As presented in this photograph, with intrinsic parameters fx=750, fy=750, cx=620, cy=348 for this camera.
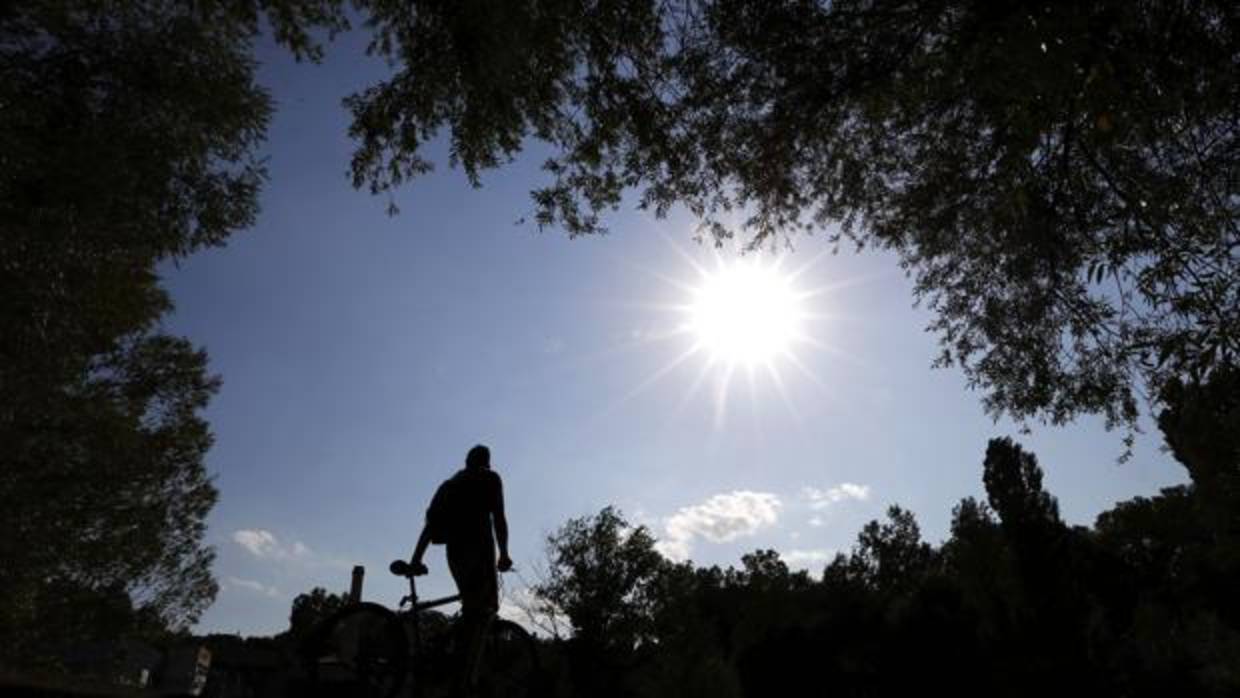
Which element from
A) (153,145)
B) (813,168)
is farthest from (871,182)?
(153,145)

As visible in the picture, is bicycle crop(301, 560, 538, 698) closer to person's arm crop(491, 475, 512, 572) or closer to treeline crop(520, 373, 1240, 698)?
person's arm crop(491, 475, 512, 572)

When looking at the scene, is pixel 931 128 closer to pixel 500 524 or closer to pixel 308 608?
pixel 500 524

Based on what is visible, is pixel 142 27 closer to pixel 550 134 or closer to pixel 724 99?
pixel 550 134

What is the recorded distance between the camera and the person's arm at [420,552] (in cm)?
657

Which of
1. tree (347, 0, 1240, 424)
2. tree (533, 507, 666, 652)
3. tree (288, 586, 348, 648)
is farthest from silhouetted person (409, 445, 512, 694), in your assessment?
tree (288, 586, 348, 648)

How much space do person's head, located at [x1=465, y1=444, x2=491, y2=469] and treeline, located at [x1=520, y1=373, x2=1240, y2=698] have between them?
2720 centimetres

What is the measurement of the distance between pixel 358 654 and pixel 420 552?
3.11 ft

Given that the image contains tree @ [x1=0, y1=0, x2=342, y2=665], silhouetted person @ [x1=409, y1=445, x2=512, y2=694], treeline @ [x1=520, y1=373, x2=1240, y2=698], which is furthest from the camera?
treeline @ [x1=520, y1=373, x2=1240, y2=698]

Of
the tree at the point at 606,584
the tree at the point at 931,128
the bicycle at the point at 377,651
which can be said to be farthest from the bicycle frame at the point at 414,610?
the tree at the point at 606,584

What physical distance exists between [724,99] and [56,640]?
21745mm

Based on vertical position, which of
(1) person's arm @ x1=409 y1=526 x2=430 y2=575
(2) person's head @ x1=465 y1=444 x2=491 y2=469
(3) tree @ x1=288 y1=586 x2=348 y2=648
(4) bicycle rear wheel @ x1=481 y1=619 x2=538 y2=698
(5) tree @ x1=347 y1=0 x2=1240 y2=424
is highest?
(3) tree @ x1=288 y1=586 x2=348 y2=648

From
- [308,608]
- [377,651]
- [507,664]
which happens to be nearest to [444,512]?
[377,651]

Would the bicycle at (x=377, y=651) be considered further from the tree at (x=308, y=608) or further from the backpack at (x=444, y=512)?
the tree at (x=308, y=608)

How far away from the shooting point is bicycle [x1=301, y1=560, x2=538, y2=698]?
6.12 metres
